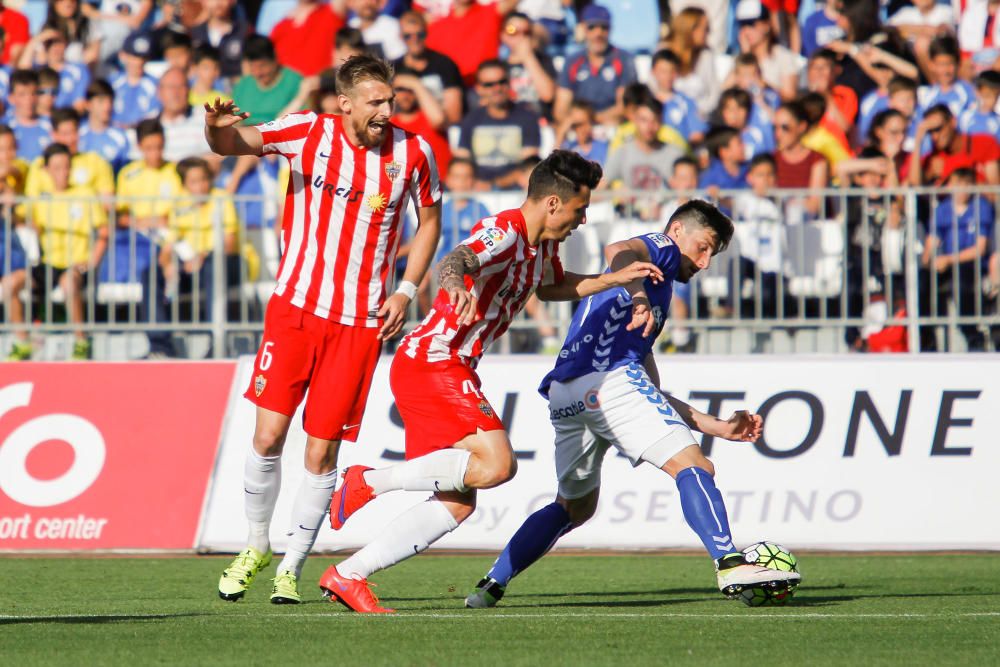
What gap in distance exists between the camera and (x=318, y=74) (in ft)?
51.5

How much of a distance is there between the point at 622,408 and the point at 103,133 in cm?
921

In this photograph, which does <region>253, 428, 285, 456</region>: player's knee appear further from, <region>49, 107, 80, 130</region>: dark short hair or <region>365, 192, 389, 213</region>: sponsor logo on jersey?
<region>49, 107, 80, 130</region>: dark short hair

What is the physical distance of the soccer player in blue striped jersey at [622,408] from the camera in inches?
287

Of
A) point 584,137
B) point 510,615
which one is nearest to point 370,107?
point 510,615

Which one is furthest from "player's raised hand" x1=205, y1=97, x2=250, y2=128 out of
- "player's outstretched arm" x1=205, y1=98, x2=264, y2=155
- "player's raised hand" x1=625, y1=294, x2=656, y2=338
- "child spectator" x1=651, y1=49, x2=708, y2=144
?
"child spectator" x1=651, y1=49, x2=708, y2=144

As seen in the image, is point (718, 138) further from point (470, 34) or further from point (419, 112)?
point (470, 34)

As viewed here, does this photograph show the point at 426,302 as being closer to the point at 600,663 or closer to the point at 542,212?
the point at 542,212

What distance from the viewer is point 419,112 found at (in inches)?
579

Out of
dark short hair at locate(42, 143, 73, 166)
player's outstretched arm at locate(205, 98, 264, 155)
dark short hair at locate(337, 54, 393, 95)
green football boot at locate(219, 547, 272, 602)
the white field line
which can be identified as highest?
dark short hair at locate(42, 143, 73, 166)

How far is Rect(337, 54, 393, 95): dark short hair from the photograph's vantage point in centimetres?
723

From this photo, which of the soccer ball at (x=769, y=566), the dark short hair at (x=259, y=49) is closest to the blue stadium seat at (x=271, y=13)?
the dark short hair at (x=259, y=49)

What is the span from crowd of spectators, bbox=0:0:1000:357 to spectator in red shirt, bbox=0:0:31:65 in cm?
4

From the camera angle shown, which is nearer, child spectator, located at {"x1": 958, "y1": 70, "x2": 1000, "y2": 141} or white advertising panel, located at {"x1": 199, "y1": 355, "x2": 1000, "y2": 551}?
white advertising panel, located at {"x1": 199, "y1": 355, "x2": 1000, "y2": 551}

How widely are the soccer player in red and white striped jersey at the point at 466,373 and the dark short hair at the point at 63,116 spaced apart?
29.2ft
